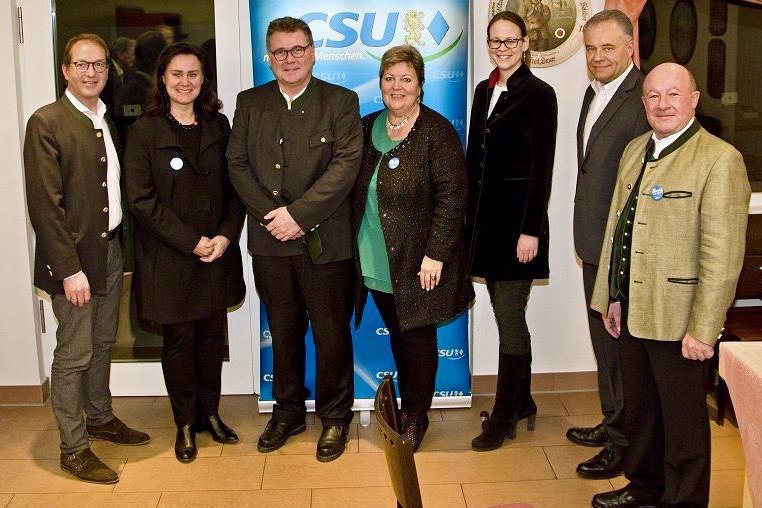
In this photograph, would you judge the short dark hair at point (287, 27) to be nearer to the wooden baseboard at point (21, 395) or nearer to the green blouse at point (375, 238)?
the green blouse at point (375, 238)

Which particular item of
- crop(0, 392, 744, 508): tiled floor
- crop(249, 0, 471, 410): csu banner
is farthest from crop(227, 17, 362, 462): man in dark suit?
crop(249, 0, 471, 410): csu banner

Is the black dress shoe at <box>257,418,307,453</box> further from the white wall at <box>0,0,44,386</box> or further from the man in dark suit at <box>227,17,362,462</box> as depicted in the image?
the white wall at <box>0,0,44,386</box>

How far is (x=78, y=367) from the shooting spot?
3.33 metres

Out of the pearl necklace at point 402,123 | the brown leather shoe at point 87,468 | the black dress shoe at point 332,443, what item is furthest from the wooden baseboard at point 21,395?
the pearl necklace at point 402,123

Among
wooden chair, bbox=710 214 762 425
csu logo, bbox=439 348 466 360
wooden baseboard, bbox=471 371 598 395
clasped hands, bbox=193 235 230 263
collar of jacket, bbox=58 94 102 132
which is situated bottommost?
wooden baseboard, bbox=471 371 598 395

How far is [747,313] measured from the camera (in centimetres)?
399

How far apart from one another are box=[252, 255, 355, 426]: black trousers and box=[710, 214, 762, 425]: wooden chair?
1.61 m

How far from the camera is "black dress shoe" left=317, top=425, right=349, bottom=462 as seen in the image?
350 centimetres

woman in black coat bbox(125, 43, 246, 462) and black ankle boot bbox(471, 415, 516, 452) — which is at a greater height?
woman in black coat bbox(125, 43, 246, 462)

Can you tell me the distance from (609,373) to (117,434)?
2.05 m

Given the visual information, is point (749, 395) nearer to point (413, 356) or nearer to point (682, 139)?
point (682, 139)

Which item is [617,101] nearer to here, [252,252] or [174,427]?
[252,252]

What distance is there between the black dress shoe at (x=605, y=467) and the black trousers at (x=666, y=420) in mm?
340

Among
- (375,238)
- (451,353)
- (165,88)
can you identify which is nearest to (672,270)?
(375,238)
